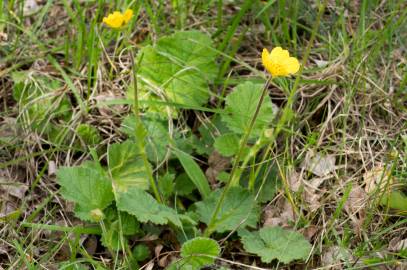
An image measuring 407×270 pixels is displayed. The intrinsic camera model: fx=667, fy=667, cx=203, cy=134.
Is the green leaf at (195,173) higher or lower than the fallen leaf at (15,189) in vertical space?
higher

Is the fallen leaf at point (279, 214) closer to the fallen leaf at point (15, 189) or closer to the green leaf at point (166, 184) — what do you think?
the green leaf at point (166, 184)

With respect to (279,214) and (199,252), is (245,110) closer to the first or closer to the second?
(279,214)

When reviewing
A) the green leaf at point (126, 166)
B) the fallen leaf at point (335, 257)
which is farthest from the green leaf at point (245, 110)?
the fallen leaf at point (335, 257)

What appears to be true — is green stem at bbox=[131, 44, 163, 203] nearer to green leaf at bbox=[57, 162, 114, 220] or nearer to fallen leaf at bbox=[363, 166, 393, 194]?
green leaf at bbox=[57, 162, 114, 220]

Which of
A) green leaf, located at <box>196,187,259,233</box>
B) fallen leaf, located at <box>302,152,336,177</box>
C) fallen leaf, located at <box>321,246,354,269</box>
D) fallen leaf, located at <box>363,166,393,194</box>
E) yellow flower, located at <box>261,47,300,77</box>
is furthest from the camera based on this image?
fallen leaf, located at <box>302,152,336,177</box>

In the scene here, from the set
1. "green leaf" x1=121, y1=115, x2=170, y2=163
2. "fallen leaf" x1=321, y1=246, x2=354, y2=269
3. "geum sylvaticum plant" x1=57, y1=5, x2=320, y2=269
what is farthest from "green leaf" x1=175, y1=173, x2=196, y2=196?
"fallen leaf" x1=321, y1=246, x2=354, y2=269

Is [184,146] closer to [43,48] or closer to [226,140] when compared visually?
[226,140]

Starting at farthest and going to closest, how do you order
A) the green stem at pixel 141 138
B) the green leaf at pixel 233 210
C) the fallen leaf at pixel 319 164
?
the fallen leaf at pixel 319 164, the green leaf at pixel 233 210, the green stem at pixel 141 138

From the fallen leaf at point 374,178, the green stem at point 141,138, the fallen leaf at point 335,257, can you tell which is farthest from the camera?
the fallen leaf at point 374,178
